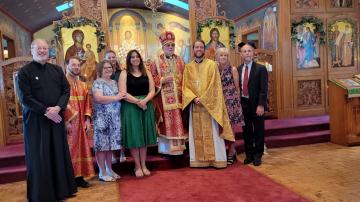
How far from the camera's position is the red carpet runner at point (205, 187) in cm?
349

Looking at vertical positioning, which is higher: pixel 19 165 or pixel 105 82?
pixel 105 82

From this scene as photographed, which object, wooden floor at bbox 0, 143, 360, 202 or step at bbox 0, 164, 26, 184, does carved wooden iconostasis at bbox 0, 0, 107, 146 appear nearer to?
step at bbox 0, 164, 26, 184

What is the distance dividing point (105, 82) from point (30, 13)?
28.6 feet

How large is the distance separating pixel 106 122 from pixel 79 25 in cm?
281

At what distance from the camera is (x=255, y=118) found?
15.4 ft

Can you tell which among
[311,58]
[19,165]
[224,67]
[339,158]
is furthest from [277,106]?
[19,165]

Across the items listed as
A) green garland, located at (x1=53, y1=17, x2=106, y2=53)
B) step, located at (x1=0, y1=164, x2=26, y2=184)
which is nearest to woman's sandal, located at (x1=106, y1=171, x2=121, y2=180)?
step, located at (x1=0, y1=164, x2=26, y2=184)

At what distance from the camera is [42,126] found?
337cm

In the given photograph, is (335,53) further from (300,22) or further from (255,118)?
(255,118)

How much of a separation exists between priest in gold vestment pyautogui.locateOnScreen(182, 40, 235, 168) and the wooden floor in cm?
66

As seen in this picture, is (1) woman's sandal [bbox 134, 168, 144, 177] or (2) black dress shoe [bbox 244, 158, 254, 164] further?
(2) black dress shoe [bbox 244, 158, 254, 164]

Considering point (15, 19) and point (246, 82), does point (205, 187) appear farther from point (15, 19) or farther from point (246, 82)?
point (15, 19)

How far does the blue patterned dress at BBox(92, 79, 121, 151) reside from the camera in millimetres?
4113

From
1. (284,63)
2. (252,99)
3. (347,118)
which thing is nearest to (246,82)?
(252,99)
